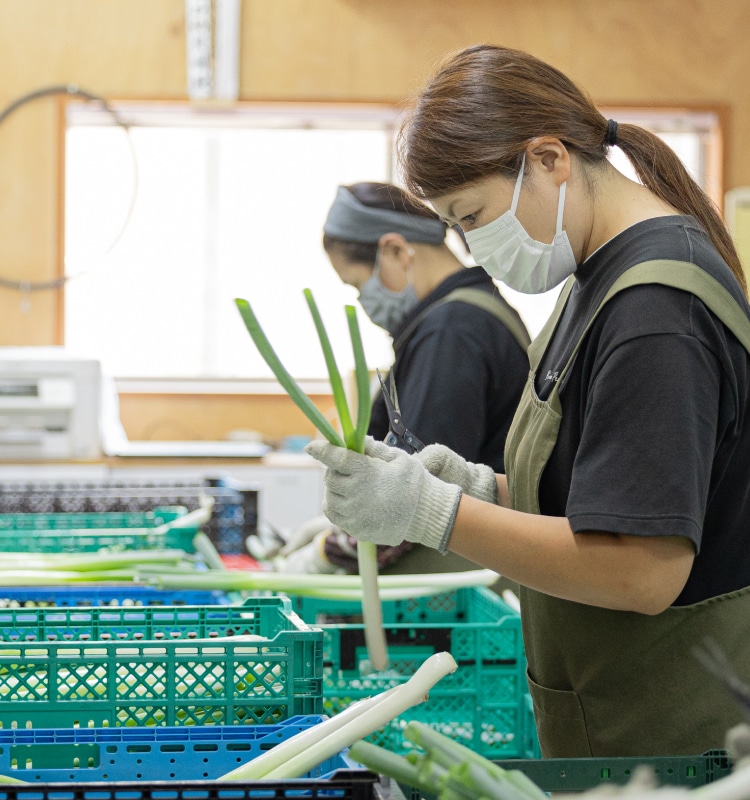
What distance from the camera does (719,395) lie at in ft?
3.81

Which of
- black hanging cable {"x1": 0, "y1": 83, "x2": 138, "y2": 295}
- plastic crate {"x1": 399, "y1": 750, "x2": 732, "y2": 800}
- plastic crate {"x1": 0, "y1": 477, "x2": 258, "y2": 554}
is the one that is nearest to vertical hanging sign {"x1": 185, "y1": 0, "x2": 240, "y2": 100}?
black hanging cable {"x1": 0, "y1": 83, "x2": 138, "y2": 295}

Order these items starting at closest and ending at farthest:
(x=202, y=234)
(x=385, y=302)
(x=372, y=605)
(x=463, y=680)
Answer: (x=372, y=605)
(x=463, y=680)
(x=385, y=302)
(x=202, y=234)

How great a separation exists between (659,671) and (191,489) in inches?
70.3

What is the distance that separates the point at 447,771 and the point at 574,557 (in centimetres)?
40

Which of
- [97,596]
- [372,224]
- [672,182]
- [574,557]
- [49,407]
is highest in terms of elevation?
[672,182]

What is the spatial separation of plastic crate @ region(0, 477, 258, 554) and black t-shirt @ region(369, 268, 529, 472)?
69cm

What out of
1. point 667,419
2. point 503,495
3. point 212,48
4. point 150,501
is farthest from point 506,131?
point 212,48

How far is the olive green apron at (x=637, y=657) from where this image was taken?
1205 millimetres

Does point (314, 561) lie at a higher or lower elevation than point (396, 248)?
lower

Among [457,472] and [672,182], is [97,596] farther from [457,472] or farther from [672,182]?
[672,182]

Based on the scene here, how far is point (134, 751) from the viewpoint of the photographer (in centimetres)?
105

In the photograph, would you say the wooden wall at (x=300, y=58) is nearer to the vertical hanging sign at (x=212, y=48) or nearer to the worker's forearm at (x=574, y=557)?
the vertical hanging sign at (x=212, y=48)

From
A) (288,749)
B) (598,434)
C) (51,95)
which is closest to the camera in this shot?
(288,749)

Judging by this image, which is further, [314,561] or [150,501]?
[150,501]
